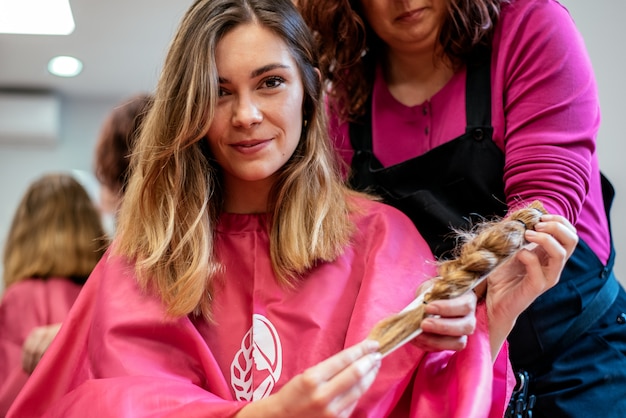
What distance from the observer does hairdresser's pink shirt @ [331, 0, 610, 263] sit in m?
1.41

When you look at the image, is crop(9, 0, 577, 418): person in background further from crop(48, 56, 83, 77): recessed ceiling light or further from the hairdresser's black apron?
crop(48, 56, 83, 77): recessed ceiling light

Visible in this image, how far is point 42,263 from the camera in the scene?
265 cm

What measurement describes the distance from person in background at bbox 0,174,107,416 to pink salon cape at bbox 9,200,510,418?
86 cm

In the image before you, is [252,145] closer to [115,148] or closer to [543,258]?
[543,258]

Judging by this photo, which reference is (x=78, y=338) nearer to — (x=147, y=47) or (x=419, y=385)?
(x=419, y=385)

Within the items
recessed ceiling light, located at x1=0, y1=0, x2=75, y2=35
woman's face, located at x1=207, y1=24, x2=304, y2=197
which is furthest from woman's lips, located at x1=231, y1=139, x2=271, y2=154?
recessed ceiling light, located at x1=0, y1=0, x2=75, y2=35

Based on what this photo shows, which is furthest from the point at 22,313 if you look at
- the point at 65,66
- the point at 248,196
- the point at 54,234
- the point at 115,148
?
the point at 65,66

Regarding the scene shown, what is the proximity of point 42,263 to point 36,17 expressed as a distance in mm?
1879

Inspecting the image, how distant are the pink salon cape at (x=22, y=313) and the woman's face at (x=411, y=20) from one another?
55.2 inches

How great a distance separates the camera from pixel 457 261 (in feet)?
4.05

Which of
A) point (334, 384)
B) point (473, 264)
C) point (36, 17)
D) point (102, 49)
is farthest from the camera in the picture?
point (102, 49)

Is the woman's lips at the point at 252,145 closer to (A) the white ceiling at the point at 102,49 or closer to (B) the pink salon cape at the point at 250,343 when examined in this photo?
(B) the pink salon cape at the point at 250,343

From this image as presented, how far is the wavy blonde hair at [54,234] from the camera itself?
2.65 meters

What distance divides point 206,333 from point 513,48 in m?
0.77
